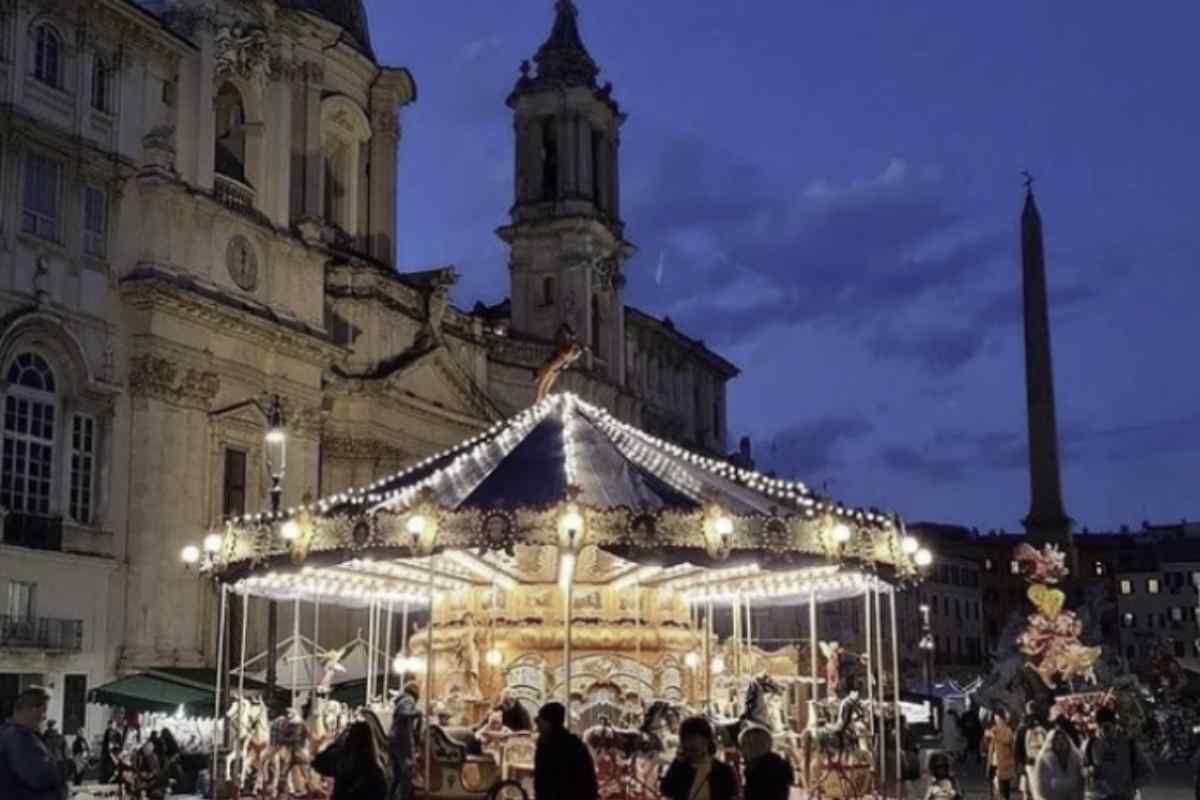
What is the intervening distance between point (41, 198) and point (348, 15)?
19410 millimetres

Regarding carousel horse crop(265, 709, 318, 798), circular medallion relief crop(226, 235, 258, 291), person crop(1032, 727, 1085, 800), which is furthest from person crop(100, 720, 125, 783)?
person crop(1032, 727, 1085, 800)

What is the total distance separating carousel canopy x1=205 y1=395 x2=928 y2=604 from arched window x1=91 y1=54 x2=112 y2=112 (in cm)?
1574

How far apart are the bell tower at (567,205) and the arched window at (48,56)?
2583 cm

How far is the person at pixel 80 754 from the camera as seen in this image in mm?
29500

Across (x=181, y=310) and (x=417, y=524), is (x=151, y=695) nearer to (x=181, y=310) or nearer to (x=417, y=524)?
(x=181, y=310)

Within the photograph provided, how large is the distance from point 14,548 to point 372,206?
872 inches

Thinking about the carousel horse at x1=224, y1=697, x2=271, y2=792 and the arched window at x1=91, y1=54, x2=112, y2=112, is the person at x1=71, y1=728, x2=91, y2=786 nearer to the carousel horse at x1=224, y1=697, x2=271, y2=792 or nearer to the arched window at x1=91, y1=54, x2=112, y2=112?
the carousel horse at x1=224, y1=697, x2=271, y2=792

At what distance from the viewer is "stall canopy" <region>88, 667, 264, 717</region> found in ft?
101

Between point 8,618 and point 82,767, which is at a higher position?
point 8,618

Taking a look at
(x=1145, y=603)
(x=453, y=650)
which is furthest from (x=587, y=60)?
(x=1145, y=603)

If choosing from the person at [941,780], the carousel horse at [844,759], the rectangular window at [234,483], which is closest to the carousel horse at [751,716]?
the carousel horse at [844,759]

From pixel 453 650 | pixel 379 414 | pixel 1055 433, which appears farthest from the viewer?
pixel 379 414

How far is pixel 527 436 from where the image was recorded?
2061cm

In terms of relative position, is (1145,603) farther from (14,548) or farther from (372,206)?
(14,548)
